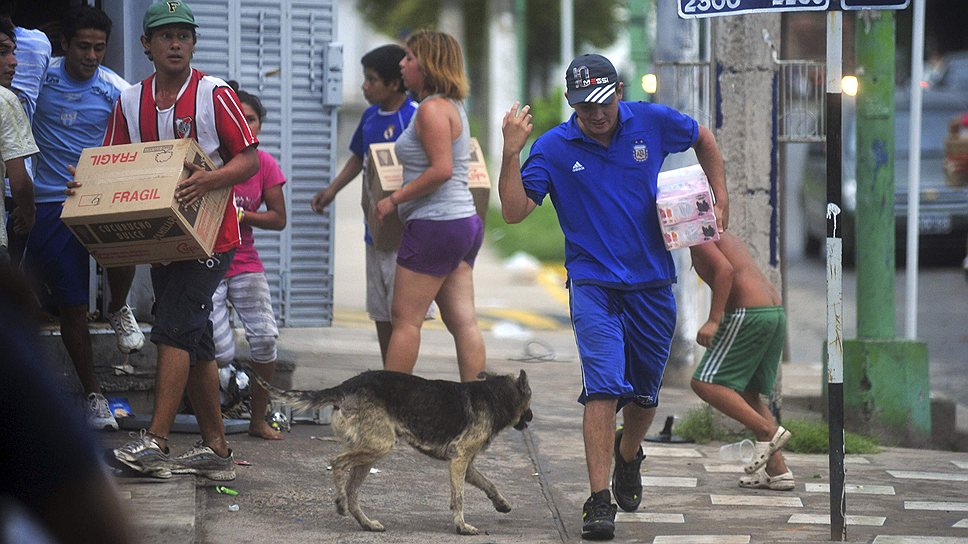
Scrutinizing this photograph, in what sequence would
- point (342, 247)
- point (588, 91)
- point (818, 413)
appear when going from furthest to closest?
point (342, 247), point (818, 413), point (588, 91)

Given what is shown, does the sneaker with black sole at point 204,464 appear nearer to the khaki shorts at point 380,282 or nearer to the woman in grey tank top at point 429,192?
the woman in grey tank top at point 429,192

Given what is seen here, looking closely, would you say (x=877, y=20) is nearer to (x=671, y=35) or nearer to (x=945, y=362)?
(x=671, y=35)

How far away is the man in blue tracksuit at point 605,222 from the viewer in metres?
5.69

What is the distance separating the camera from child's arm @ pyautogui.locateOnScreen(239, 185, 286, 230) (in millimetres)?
7059

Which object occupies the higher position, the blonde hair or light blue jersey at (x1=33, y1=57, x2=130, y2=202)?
the blonde hair

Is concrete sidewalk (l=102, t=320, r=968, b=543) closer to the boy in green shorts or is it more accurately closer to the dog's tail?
the boy in green shorts

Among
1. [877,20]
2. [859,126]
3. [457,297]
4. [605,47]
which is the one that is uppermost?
[605,47]

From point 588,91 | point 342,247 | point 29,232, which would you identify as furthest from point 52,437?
point 342,247

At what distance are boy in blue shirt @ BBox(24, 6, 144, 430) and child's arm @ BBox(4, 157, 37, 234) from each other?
424 mm

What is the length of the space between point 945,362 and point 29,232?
806cm

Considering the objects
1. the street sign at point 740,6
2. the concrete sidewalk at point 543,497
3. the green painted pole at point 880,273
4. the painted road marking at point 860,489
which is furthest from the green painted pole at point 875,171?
the street sign at point 740,6

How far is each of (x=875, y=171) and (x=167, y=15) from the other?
169 inches

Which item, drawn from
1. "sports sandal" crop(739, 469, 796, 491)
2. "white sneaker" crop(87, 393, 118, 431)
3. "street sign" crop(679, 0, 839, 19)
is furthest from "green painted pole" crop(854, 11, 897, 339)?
"white sneaker" crop(87, 393, 118, 431)

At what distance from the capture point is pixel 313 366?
9.58 metres
